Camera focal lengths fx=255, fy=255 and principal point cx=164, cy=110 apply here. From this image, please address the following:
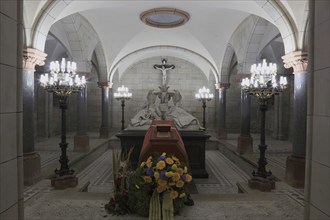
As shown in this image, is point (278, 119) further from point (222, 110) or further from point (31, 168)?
point (31, 168)

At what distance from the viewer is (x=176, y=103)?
10641 millimetres

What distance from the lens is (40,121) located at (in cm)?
1396

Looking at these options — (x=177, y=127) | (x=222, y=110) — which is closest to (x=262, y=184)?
(x=177, y=127)

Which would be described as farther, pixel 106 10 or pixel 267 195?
pixel 106 10

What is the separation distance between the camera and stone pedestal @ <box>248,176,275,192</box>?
5125 mm

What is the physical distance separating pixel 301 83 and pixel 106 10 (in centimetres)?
627

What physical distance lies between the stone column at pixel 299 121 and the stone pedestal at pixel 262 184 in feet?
2.12

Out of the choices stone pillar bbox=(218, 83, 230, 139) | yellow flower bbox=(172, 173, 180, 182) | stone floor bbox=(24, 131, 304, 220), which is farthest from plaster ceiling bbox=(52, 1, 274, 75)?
yellow flower bbox=(172, 173, 180, 182)

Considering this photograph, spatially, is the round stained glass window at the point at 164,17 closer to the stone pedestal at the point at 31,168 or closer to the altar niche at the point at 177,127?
the altar niche at the point at 177,127

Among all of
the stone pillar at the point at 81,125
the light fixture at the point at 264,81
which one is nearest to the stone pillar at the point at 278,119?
the light fixture at the point at 264,81

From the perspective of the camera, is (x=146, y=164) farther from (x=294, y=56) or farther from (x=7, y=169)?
(x=294, y=56)

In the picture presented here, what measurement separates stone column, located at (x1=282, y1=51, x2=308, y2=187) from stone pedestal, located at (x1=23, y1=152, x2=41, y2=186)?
221 inches

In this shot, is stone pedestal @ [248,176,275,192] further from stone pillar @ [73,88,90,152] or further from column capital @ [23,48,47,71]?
stone pillar @ [73,88,90,152]

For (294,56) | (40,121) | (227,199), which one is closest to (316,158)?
(227,199)
